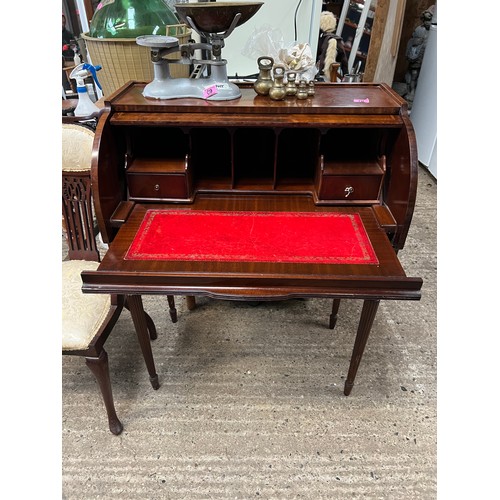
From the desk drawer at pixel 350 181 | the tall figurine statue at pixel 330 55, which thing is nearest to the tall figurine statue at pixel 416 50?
the tall figurine statue at pixel 330 55

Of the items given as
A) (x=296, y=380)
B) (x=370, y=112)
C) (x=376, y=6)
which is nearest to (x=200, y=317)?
(x=296, y=380)

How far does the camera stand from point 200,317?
208cm

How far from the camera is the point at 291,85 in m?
1.38

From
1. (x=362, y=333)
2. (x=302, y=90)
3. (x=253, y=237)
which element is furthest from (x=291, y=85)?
(x=362, y=333)

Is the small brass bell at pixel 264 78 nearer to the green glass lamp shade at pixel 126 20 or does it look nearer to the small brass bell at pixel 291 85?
the small brass bell at pixel 291 85

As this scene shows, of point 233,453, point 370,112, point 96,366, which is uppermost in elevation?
point 370,112

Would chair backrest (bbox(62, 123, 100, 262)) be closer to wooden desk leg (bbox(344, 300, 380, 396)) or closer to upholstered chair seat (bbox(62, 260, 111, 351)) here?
upholstered chair seat (bbox(62, 260, 111, 351))

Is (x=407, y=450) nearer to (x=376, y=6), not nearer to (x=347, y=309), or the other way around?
(x=347, y=309)

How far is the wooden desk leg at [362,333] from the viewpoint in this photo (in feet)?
4.44

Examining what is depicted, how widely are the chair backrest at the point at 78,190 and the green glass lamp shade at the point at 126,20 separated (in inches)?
35.4

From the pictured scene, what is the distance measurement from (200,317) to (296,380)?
0.63 metres

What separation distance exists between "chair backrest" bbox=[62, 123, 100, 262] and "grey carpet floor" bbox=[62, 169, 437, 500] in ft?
1.73

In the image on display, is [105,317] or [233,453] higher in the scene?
[105,317]

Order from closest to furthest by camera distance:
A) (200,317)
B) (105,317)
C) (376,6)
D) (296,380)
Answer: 1. (105,317)
2. (296,380)
3. (200,317)
4. (376,6)
